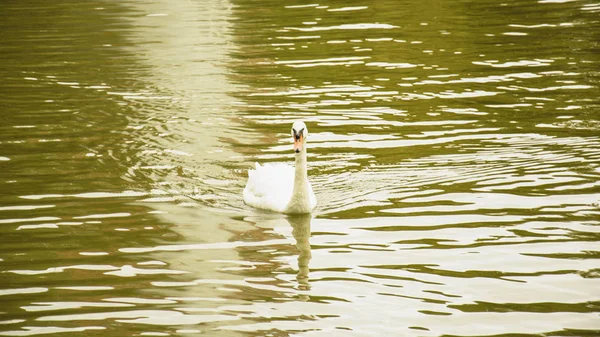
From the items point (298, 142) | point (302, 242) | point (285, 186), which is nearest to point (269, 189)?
point (285, 186)

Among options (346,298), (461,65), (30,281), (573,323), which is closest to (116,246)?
(30,281)

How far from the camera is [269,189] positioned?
43.4 feet

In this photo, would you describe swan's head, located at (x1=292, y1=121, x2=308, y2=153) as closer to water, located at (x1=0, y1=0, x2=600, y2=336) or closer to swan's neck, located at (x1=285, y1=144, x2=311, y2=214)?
swan's neck, located at (x1=285, y1=144, x2=311, y2=214)

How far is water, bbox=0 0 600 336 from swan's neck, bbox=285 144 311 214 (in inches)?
6.3

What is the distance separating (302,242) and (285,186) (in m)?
1.71

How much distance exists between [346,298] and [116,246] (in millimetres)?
2951

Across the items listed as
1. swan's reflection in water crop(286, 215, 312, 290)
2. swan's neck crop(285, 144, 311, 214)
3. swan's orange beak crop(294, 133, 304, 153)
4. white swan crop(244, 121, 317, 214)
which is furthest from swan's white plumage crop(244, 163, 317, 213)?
swan's orange beak crop(294, 133, 304, 153)

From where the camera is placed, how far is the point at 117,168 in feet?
49.3

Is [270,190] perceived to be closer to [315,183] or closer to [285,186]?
[285,186]

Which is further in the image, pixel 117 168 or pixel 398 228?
pixel 117 168

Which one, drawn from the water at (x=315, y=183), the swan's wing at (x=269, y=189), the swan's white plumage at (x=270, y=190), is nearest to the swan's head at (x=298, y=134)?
the swan's white plumage at (x=270, y=190)

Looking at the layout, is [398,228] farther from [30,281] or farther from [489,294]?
[30,281]

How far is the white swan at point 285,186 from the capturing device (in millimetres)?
12672

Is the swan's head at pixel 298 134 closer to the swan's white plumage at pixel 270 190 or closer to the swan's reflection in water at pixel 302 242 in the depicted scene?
the swan's white plumage at pixel 270 190
